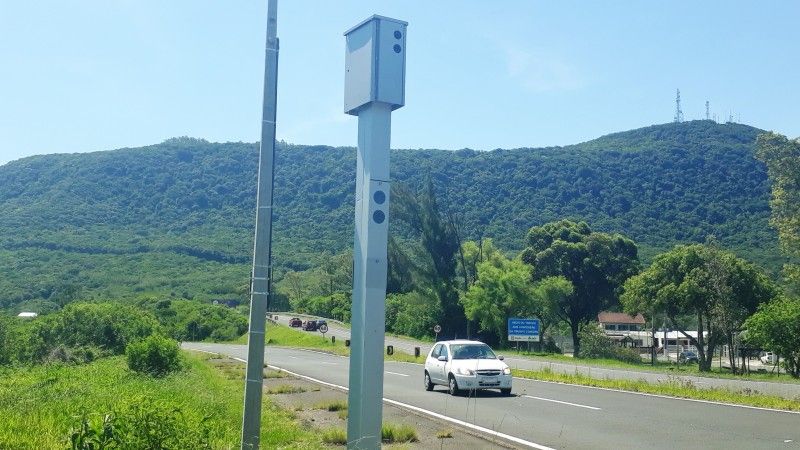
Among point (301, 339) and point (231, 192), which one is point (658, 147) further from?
point (301, 339)

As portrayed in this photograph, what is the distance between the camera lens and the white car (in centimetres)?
2055

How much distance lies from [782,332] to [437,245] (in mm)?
36697

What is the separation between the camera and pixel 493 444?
38.1ft

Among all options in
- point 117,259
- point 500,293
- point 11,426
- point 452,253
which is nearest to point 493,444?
point 11,426

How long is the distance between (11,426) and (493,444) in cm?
649

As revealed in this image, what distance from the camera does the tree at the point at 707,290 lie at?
153ft

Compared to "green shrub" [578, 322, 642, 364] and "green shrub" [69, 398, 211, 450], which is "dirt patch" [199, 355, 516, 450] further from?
"green shrub" [578, 322, 642, 364]

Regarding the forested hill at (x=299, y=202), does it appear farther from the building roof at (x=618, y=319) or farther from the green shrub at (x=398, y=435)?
the green shrub at (x=398, y=435)

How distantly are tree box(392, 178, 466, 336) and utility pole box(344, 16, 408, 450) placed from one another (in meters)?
58.5

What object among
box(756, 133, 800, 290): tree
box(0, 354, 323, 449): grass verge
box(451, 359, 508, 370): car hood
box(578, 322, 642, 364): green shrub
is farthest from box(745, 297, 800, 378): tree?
box(0, 354, 323, 449): grass verge

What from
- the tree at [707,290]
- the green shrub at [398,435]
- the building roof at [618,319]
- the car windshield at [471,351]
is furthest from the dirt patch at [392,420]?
the building roof at [618,319]

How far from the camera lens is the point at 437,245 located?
6756 centimetres

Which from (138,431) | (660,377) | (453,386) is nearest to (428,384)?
(453,386)

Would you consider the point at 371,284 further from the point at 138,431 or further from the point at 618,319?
the point at 618,319
